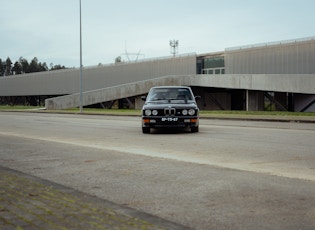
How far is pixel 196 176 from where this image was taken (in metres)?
6.63

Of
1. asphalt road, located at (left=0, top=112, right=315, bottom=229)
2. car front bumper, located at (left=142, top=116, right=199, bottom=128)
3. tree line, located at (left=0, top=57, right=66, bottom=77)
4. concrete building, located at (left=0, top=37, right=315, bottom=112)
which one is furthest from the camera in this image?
tree line, located at (left=0, top=57, right=66, bottom=77)

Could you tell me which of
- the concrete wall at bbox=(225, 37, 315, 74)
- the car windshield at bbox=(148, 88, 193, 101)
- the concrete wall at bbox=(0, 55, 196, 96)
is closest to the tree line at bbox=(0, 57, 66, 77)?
the concrete wall at bbox=(0, 55, 196, 96)

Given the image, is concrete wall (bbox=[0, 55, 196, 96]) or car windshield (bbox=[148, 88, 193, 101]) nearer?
car windshield (bbox=[148, 88, 193, 101])

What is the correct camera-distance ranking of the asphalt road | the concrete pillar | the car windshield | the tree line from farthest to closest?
the tree line, the concrete pillar, the car windshield, the asphalt road

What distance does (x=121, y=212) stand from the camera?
176 inches

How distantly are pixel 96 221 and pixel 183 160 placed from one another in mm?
4453

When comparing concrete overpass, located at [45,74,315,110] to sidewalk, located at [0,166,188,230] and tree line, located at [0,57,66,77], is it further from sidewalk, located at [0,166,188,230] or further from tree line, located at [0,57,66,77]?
tree line, located at [0,57,66,77]

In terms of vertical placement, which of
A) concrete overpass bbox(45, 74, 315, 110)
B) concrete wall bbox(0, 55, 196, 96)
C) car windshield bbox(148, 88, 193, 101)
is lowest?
car windshield bbox(148, 88, 193, 101)

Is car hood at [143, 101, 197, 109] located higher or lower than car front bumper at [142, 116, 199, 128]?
higher

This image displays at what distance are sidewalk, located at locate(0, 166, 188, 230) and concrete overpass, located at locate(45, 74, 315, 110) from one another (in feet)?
108

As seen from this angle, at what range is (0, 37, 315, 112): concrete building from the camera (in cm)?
3898

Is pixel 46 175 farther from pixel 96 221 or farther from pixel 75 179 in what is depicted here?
pixel 96 221

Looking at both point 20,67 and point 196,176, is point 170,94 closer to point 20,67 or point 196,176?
point 196,176

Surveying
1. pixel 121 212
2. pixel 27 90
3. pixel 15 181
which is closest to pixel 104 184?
pixel 15 181
